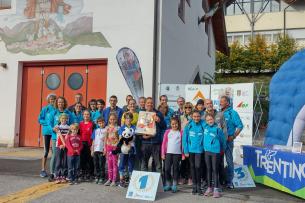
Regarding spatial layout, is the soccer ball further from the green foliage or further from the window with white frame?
the green foliage

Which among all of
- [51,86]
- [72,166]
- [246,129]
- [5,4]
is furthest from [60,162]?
[5,4]

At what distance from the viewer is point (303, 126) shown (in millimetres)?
8469

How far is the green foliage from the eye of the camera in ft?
115

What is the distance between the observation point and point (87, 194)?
6.80 meters

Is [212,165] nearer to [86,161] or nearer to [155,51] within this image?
[86,161]

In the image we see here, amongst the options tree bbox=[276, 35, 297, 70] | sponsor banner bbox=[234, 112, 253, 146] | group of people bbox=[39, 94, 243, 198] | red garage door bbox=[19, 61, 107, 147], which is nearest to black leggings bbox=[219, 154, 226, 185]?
group of people bbox=[39, 94, 243, 198]

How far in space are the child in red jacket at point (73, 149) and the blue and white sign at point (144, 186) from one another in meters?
1.40

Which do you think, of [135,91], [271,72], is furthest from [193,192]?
[271,72]

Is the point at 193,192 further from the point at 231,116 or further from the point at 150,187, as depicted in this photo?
the point at 231,116

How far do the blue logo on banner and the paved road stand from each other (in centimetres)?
A: 26

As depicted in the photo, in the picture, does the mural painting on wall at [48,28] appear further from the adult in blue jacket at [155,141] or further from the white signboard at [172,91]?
the adult in blue jacket at [155,141]

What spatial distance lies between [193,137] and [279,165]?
170 centimetres

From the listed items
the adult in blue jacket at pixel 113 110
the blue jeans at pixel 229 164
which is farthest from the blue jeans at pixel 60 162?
the blue jeans at pixel 229 164

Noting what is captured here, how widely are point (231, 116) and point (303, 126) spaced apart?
1979mm
